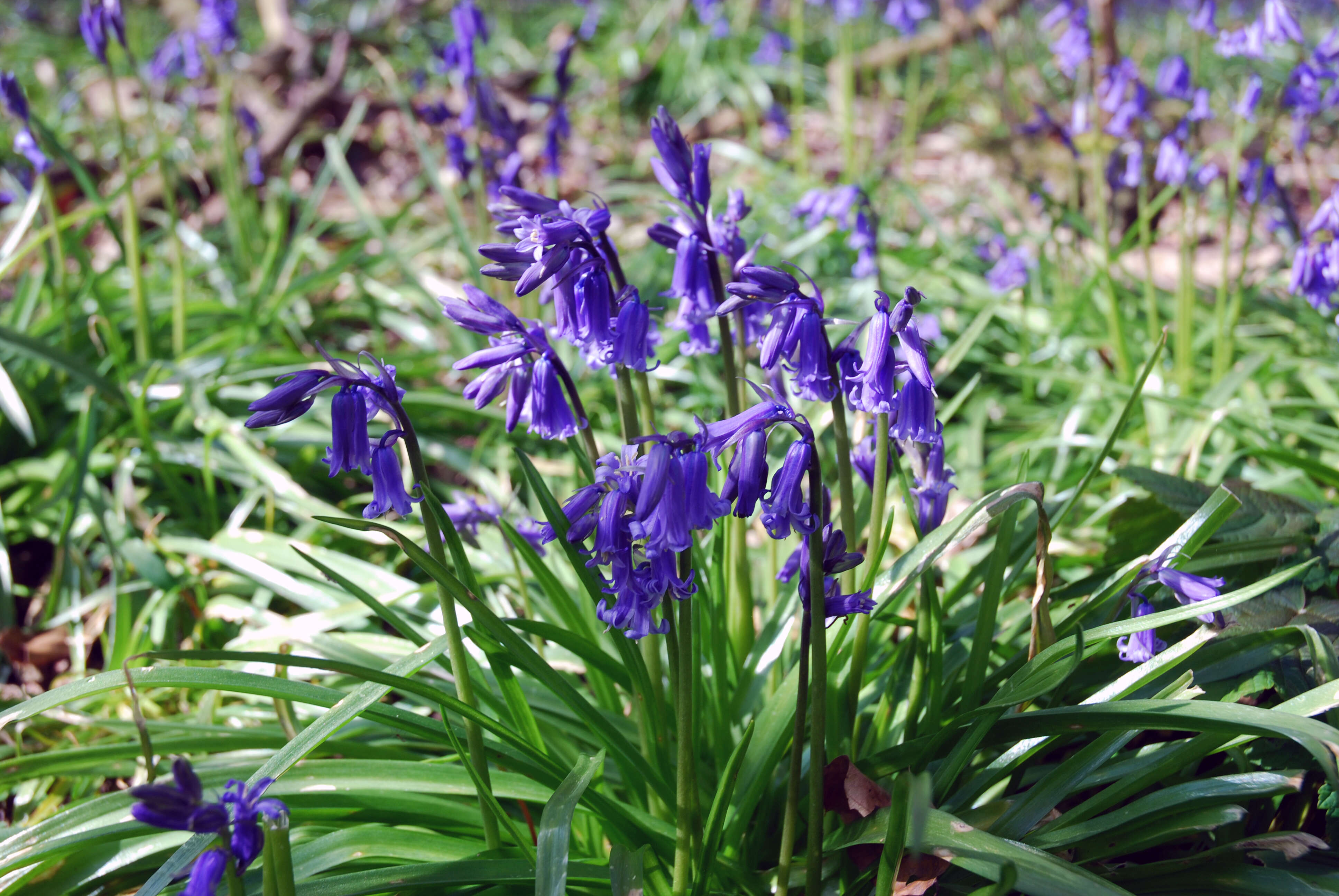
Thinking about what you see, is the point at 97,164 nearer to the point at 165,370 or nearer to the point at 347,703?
the point at 165,370

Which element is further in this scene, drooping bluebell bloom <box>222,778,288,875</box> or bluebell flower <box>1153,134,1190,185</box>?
bluebell flower <box>1153,134,1190,185</box>

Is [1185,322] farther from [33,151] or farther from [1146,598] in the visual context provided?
[33,151]

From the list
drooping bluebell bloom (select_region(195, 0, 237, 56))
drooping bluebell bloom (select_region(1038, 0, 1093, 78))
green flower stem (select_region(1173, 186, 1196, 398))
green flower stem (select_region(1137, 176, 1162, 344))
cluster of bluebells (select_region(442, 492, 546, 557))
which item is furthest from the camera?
drooping bluebell bloom (select_region(195, 0, 237, 56))

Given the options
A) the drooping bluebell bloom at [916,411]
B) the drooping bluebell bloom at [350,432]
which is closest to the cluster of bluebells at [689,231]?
the drooping bluebell bloom at [916,411]

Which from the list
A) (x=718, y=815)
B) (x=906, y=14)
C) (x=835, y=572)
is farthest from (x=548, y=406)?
(x=906, y=14)

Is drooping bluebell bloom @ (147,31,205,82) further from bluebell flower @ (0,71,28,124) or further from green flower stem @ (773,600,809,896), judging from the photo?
green flower stem @ (773,600,809,896)

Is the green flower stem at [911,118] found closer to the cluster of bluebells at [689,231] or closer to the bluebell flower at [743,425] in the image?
the cluster of bluebells at [689,231]

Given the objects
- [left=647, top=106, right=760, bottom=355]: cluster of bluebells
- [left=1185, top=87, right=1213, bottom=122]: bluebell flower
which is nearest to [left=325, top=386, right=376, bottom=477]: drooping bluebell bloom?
[left=647, top=106, right=760, bottom=355]: cluster of bluebells
